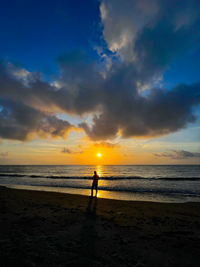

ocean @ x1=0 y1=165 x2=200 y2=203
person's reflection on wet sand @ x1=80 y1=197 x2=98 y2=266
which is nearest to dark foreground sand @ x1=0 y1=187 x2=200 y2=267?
person's reflection on wet sand @ x1=80 y1=197 x2=98 y2=266

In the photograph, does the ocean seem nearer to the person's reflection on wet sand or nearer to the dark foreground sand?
the dark foreground sand

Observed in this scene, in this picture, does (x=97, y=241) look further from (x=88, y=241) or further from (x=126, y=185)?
(x=126, y=185)

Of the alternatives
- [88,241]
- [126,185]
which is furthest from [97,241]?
[126,185]

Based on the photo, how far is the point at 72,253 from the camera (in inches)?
171

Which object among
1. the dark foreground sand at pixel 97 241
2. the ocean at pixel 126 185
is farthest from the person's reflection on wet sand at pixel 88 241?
the ocean at pixel 126 185

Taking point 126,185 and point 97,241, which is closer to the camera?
point 97,241

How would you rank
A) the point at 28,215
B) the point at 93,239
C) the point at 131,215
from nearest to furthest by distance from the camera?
1. the point at 93,239
2. the point at 28,215
3. the point at 131,215

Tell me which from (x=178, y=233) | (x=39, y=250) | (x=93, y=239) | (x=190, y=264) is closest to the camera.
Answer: (x=190, y=264)

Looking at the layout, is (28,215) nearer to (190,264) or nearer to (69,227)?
(69,227)

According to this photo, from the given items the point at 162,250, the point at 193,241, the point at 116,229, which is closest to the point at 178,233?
the point at 193,241

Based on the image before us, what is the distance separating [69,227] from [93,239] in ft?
5.41

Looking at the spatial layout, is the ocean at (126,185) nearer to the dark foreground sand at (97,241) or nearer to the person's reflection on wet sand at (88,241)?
the dark foreground sand at (97,241)

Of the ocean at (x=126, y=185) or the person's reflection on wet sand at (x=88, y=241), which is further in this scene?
the ocean at (x=126, y=185)

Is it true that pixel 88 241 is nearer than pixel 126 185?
Yes
